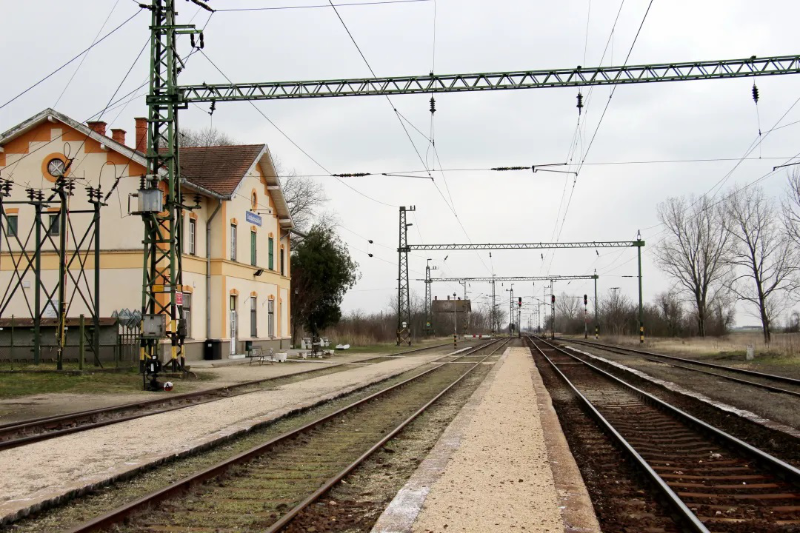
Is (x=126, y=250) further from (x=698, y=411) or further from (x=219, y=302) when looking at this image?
(x=698, y=411)

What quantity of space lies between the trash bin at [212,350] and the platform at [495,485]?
66.1 feet

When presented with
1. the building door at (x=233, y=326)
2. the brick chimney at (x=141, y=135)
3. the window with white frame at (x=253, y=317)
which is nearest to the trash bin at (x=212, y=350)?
the building door at (x=233, y=326)

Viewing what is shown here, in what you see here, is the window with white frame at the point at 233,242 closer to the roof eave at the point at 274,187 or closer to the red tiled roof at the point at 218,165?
the red tiled roof at the point at 218,165

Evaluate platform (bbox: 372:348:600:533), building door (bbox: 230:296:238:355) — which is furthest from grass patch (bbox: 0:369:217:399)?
building door (bbox: 230:296:238:355)

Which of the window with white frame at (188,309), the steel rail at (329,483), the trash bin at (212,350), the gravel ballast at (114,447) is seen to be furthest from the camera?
the trash bin at (212,350)

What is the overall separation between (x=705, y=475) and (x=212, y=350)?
2558 cm

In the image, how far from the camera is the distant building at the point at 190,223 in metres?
28.1

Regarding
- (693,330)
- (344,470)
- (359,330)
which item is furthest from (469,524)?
(693,330)

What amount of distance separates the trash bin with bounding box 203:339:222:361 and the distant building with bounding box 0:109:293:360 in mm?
344

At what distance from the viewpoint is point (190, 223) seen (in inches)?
1212

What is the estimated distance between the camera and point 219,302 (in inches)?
1266

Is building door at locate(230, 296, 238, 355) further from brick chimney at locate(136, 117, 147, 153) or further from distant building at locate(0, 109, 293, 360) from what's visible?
brick chimney at locate(136, 117, 147, 153)

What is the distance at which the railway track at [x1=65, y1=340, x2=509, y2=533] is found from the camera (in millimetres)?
6445

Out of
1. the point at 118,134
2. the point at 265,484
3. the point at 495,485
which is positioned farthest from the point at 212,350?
the point at 495,485
